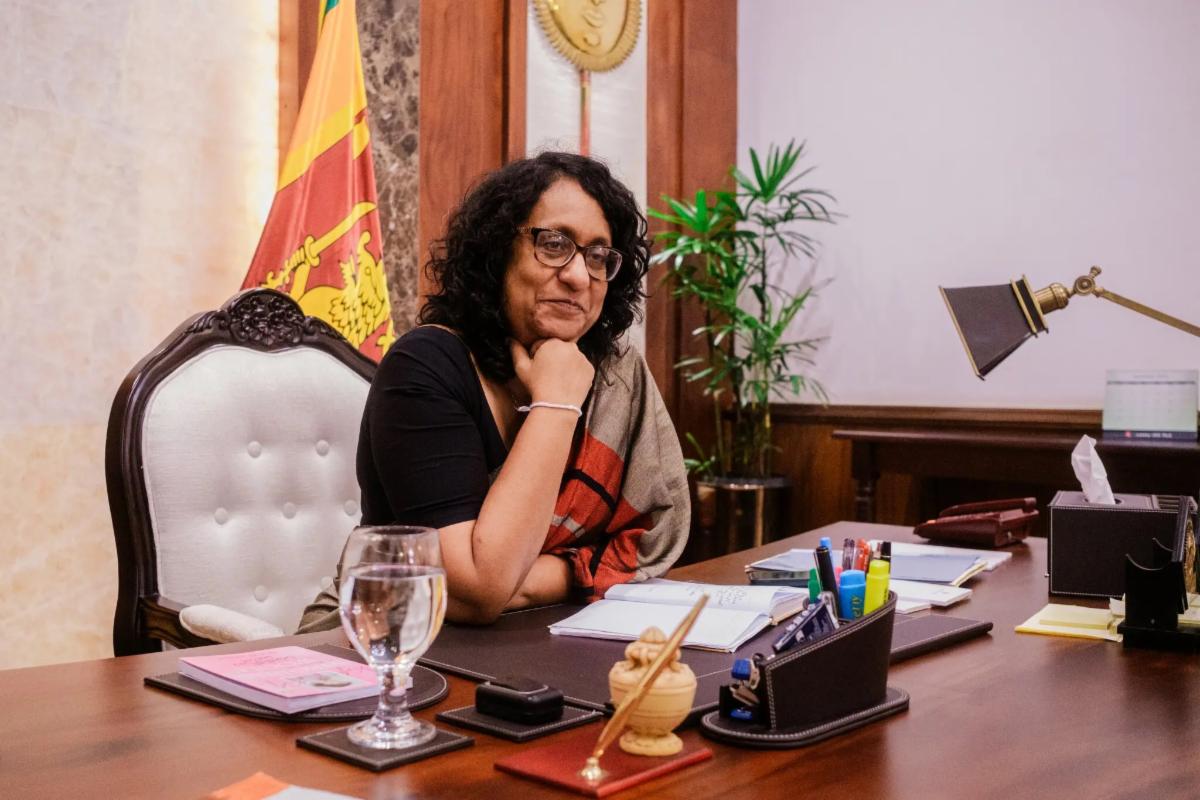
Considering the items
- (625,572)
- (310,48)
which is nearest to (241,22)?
(310,48)

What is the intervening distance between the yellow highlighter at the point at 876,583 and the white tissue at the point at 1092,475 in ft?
1.74

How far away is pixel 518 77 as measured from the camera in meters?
3.68

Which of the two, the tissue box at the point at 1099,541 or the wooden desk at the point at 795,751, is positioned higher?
the tissue box at the point at 1099,541

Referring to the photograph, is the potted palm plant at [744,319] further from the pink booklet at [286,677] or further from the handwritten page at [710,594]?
the pink booklet at [286,677]

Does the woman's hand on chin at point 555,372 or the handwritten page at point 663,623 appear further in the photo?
the woman's hand on chin at point 555,372

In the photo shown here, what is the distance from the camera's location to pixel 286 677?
974 mm

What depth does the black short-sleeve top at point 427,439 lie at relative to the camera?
1.40 meters

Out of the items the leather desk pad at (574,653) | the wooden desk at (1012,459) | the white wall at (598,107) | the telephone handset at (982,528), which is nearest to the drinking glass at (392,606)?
the leather desk pad at (574,653)

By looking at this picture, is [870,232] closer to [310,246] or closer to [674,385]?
[674,385]

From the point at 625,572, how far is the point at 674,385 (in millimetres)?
2735

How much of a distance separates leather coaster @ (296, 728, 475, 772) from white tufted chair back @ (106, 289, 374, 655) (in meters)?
0.78

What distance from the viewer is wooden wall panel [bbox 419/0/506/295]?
3426 millimetres

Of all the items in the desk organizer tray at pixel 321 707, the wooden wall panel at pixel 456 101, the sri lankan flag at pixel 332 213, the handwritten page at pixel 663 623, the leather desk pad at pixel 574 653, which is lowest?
the leather desk pad at pixel 574 653

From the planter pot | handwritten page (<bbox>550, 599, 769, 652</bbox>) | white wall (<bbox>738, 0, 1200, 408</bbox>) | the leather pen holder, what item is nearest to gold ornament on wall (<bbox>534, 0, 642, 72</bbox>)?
white wall (<bbox>738, 0, 1200, 408</bbox>)
